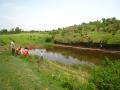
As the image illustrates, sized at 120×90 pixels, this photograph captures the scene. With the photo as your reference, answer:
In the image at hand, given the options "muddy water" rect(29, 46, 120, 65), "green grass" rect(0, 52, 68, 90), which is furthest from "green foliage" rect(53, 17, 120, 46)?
"green grass" rect(0, 52, 68, 90)

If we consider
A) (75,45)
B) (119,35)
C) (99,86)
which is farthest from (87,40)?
(99,86)

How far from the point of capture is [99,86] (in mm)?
12148

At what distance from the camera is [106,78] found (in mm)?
11648

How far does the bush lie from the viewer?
11.2 metres

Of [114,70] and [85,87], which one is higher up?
[114,70]

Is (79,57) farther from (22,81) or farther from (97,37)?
(22,81)

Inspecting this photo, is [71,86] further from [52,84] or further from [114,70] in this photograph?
[114,70]

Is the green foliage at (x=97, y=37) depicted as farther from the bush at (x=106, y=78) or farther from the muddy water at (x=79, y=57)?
the bush at (x=106, y=78)

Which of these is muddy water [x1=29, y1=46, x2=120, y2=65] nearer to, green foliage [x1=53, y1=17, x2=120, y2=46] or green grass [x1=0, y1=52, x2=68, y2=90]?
green foliage [x1=53, y1=17, x2=120, y2=46]

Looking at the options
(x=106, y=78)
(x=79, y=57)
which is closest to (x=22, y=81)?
(x=106, y=78)

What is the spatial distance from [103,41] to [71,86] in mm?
46857

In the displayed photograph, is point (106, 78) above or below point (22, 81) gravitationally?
above

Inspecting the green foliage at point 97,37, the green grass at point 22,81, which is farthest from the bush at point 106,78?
the green foliage at point 97,37

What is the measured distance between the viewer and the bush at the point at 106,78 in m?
11.2
